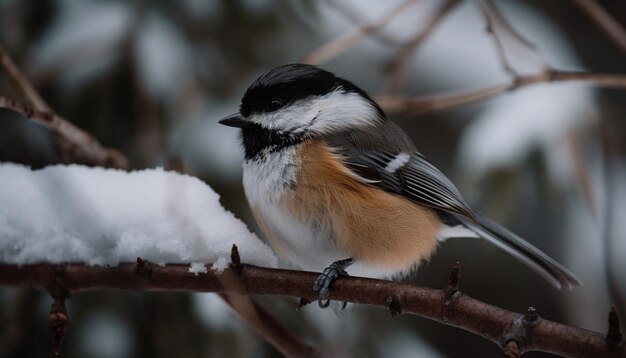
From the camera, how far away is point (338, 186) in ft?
5.51

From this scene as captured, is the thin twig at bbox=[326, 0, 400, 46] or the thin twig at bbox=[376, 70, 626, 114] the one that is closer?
the thin twig at bbox=[376, 70, 626, 114]

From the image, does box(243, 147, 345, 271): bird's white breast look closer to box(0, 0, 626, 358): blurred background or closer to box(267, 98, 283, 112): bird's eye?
box(267, 98, 283, 112): bird's eye

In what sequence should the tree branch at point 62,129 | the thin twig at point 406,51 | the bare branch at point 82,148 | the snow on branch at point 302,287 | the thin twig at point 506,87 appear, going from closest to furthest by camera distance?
the snow on branch at point 302,287 → the tree branch at point 62,129 → the bare branch at point 82,148 → the thin twig at point 506,87 → the thin twig at point 406,51

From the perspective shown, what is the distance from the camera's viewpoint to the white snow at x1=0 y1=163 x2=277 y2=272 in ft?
4.41

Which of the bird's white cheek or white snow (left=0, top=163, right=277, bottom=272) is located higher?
the bird's white cheek

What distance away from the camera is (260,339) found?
2.04 m

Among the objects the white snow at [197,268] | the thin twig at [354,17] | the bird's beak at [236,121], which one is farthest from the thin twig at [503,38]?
the white snow at [197,268]

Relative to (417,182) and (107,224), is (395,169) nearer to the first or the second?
(417,182)

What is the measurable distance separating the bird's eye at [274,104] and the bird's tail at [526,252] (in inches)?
24.0

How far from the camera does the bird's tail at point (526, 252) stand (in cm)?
174

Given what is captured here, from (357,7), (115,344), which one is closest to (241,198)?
(115,344)

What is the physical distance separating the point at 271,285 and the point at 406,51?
4.20 feet

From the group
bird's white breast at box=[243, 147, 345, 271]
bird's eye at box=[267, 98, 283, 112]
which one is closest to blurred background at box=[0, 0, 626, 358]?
bird's white breast at box=[243, 147, 345, 271]

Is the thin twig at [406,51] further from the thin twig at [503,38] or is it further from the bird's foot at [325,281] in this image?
the bird's foot at [325,281]
